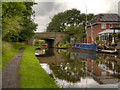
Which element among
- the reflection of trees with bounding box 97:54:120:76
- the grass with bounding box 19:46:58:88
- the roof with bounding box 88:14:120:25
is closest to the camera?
the grass with bounding box 19:46:58:88

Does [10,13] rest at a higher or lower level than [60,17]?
lower

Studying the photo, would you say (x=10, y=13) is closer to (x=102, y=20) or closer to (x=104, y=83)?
(x=104, y=83)

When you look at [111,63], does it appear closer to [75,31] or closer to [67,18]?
[75,31]

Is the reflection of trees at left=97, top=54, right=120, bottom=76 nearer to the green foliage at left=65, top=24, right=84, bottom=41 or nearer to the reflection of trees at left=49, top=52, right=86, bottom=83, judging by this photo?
the reflection of trees at left=49, top=52, right=86, bottom=83

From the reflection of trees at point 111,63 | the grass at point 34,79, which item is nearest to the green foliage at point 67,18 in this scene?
the reflection of trees at point 111,63

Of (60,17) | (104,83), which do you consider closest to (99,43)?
(104,83)

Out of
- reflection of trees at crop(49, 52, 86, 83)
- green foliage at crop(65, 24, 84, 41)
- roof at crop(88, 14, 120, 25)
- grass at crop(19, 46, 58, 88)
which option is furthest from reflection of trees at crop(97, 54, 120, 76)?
green foliage at crop(65, 24, 84, 41)

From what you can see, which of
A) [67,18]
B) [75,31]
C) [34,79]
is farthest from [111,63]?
[67,18]

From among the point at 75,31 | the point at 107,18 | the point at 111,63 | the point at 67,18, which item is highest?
the point at 67,18

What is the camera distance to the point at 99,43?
1166 inches

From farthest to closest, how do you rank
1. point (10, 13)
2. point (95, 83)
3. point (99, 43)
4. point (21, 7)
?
point (99, 43)
point (10, 13)
point (21, 7)
point (95, 83)

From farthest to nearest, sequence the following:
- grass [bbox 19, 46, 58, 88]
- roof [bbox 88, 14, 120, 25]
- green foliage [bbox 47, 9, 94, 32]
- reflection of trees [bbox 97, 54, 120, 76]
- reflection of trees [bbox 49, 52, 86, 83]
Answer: green foliage [bbox 47, 9, 94, 32], roof [bbox 88, 14, 120, 25], reflection of trees [bbox 97, 54, 120, 76], reflection of trees [bbox 49, 52, 86, 83], grass [bbox 19, 46, 58, 88]

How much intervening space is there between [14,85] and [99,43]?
25614 millimetres

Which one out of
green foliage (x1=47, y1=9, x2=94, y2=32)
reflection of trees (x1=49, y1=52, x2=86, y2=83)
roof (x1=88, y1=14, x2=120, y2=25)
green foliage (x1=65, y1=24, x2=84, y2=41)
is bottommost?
reflection of trees (x1=49, y1=52, x2=86, y2=83)
